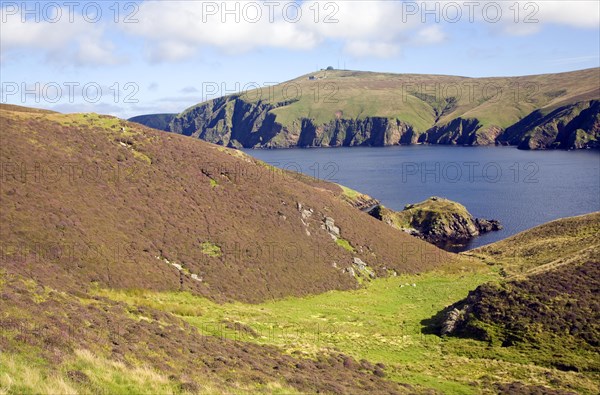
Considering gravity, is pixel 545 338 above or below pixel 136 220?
below

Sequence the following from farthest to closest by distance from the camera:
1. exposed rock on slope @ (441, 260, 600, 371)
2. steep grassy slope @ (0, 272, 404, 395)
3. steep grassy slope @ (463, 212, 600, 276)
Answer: steep grassy slope @ (463, 212, 600, 276) → exposed rock on slope @ (441, 260, 600, 371) → steep grassy slope @ (0, 272, 404, 395)

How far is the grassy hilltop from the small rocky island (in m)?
33.7

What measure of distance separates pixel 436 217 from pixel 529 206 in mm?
44669

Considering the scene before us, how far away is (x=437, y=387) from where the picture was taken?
31.9 metres

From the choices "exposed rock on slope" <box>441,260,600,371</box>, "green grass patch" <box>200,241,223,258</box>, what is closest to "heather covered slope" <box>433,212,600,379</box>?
"exposed rock on slope" <box>441,260,600,371</box>

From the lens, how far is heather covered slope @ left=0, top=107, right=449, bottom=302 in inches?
1783

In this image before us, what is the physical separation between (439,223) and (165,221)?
269 ft

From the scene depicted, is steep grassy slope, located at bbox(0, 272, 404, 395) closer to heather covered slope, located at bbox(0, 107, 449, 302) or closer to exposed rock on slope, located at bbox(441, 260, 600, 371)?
heather covered slope, located at bbox(0, 107, 449, 302)

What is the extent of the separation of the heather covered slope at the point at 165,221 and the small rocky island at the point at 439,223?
3921 cm

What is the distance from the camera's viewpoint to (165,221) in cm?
5641

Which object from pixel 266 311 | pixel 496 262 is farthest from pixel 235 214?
pixel 496 262

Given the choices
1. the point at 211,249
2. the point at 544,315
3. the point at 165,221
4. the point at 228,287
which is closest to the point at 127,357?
the point at 228,287

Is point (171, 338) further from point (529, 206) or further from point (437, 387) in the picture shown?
point (529, 206)

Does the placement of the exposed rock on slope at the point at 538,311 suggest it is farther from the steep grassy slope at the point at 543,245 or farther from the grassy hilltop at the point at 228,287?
the steep grassy slope at the point at 543,245
